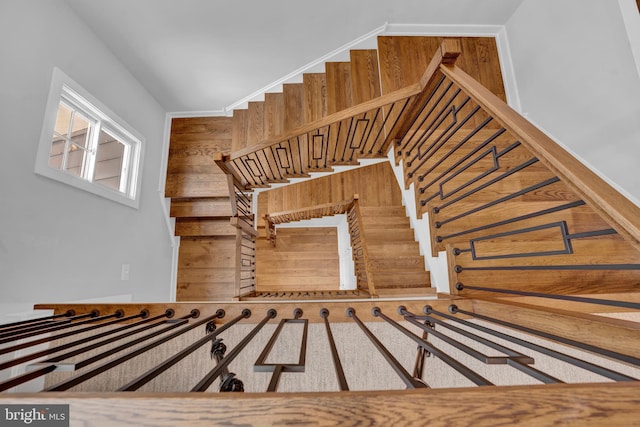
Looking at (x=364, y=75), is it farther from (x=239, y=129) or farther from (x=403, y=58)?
(x=239, y=129)

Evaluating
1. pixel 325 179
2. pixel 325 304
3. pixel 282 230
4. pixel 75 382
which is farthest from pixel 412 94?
pixel 282 230

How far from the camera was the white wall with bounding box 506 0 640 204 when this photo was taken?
77.5 inches

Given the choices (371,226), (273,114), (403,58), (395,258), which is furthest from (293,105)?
(395,258)

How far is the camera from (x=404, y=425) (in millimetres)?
322

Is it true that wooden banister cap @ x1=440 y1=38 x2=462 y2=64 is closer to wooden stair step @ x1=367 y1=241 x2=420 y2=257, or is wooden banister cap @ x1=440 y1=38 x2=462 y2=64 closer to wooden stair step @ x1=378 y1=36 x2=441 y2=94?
wooden stair step @ x1=378 y1=36 x2=441 y2=94

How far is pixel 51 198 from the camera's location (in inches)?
85.3

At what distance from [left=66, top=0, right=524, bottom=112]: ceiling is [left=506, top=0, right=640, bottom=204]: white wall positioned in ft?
2.40

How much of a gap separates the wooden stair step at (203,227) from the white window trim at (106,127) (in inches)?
28.0

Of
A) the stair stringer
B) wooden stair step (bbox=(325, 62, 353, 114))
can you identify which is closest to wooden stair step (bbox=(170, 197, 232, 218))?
wooden stair step (bbox=(325, 62, 353, 114))

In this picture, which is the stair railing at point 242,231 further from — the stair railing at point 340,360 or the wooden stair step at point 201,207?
the stair railing at point 340,360

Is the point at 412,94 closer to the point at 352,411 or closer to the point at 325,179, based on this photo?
the point at 352,411

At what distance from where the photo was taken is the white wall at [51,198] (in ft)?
6.16

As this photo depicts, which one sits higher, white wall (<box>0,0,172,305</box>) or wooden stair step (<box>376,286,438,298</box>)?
white wall (<box>0,0,172,305</box>)

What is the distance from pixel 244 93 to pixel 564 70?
3.52 metres
